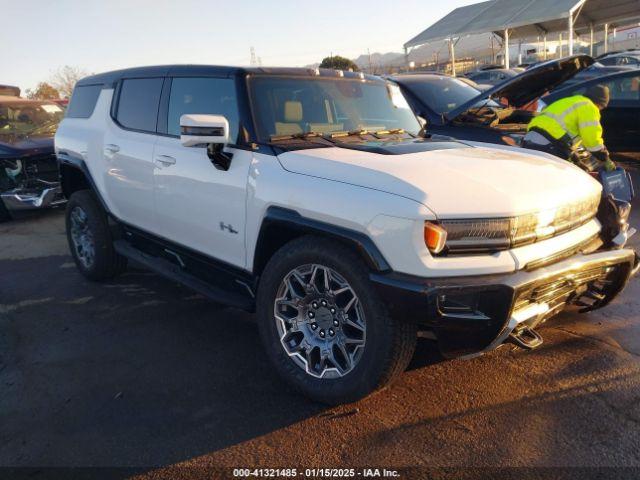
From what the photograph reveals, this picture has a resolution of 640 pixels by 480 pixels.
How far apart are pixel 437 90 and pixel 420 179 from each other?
198 inches

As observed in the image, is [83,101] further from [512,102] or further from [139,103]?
[512,102]

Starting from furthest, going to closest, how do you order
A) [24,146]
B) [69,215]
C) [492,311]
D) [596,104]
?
[24,146] → [596,104] → [69,215] → [492,311]

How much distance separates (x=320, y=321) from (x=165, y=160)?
173cm

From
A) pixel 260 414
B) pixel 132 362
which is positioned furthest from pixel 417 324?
pixel 132 362

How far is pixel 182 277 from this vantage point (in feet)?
12.8

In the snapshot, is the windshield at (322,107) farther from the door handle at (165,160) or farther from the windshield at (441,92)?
the windshield at (441,92)

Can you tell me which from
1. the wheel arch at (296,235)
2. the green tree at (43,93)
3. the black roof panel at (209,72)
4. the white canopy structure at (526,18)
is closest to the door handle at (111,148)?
the black roof panel at (209,72)

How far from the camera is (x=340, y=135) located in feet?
11.9

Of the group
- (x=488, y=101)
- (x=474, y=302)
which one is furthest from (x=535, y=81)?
(x=474, y=302)

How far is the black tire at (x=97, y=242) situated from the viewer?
16.0ft

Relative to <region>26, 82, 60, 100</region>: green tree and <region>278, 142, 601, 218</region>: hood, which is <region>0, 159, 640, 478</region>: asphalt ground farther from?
<region>26, 82, 60, 100</region>: green tree

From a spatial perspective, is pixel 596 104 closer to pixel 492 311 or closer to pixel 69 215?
pixel 492 311

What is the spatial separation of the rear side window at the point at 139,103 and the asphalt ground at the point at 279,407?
1570mm

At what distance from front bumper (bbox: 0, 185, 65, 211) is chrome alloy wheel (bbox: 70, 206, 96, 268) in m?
2.96
